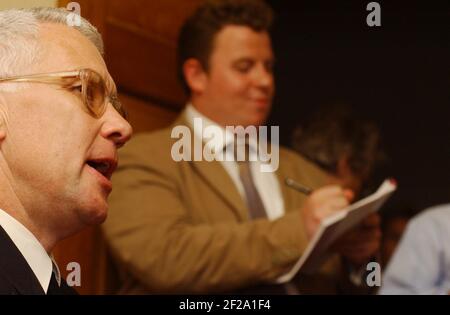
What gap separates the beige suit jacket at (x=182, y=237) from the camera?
5.25 feet

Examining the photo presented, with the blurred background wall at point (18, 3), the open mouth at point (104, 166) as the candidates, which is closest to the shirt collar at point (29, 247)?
the open mouth at point (104, 166)

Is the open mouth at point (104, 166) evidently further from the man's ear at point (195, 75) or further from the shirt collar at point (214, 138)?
the man's ear at point (195, 75)

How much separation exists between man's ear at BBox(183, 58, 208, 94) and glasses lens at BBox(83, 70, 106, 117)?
0.83 meters

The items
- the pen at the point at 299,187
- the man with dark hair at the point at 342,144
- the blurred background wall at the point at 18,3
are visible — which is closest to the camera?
the blurred background wall at the point at 18,3

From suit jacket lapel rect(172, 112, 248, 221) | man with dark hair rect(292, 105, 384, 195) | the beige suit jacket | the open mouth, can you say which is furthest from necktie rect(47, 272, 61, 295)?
man with dark hair rect(292, 105, 384, 195)

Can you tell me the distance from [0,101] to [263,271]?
2.31ft

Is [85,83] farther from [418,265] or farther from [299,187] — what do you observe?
[418,265]

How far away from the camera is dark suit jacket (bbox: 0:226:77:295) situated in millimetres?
929

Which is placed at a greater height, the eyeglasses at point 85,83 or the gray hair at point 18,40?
the gray hair at point 18,40

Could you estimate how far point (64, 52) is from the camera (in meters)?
1.07

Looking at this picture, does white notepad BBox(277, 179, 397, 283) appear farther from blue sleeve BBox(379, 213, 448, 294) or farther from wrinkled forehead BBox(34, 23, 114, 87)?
wrinkled forehead BBox(34, 23, 114, 87)

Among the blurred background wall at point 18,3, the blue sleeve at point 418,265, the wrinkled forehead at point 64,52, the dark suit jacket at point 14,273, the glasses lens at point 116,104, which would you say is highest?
the blurred background wall at point 18,3

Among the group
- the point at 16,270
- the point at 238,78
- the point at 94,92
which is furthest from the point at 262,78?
the point at 16,270

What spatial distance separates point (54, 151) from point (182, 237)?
0.59m
